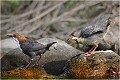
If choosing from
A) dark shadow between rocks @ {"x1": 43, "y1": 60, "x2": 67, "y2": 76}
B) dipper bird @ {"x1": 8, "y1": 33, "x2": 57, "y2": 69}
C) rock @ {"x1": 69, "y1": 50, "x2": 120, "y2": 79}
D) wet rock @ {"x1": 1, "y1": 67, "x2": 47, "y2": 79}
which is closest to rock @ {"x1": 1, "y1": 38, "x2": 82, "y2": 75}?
dark shadow between rocks @ {"x1": 43, "y1": 60, "x2": 67, "y2": 76}

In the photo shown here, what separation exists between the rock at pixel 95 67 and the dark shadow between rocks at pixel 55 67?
0.33 meters

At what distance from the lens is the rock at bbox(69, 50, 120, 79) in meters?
5.86

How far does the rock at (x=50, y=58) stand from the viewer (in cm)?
632

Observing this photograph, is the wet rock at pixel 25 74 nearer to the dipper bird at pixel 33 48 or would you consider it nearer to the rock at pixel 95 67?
the dipper bird at pixel 33 48

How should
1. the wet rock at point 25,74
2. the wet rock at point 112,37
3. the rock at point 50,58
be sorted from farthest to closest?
1. the wet rock at point 112,37
2. the rock at point 50,58
3. the wet rock at point 25,74

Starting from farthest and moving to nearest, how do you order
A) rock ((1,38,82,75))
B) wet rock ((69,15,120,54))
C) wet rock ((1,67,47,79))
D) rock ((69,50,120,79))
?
wet rock ((69,15,120,54)), rock ((1,38,82,75)), wet rock ((1,67,47,79)), rock ((69,50,120,79))

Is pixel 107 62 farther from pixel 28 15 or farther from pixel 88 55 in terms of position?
pixel 28 15

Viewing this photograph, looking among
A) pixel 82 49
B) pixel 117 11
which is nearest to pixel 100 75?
pixel 82 49

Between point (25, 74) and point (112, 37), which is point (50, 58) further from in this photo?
point (112, 37)

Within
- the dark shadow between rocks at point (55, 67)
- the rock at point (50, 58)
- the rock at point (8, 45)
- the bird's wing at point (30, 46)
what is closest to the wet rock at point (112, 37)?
the rock at point (50, 58)

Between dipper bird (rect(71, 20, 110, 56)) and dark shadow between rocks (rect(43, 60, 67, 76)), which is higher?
dipper bird (rect(71, 20, 110, 56))

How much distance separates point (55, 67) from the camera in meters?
6.32

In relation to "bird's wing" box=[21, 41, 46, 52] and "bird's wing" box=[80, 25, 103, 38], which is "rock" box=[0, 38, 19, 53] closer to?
"bird's wing" box=[21, 41, 46, 52]

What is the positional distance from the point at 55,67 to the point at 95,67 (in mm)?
699
